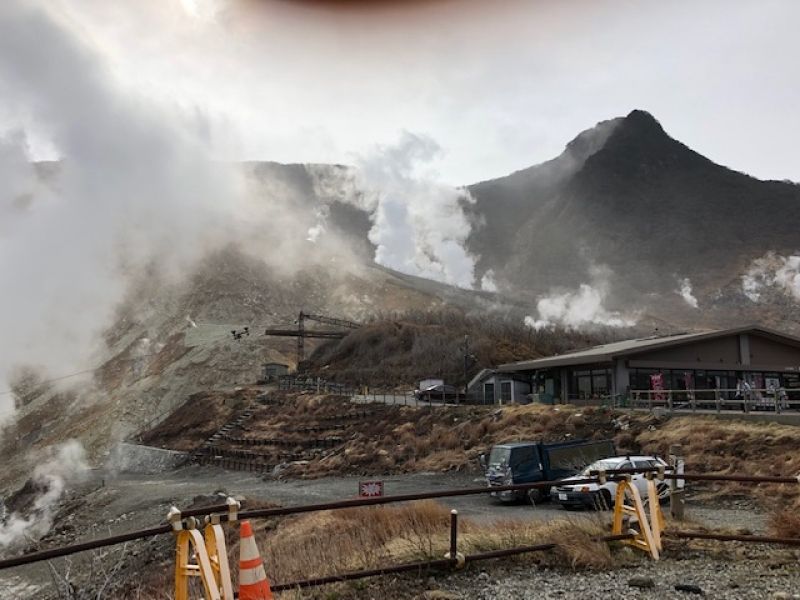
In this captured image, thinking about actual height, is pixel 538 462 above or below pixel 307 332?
below

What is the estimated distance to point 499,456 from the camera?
68.9 ft

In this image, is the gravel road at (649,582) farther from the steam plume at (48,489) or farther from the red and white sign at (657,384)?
the red and white sign at (657,384)

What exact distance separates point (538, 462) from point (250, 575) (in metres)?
16.3

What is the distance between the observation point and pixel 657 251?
136625mm

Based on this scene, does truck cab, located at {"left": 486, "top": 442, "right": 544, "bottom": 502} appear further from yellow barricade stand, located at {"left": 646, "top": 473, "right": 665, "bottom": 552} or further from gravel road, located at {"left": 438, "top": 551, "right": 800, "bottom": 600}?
gravel road, located at {"left": 438, "top": 551, "right": 800, "bottom": 600}

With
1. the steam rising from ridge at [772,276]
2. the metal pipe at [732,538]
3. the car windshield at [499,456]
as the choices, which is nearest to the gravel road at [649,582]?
the metal pipe at [732,538]

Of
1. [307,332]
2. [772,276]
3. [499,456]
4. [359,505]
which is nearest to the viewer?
[359,505]

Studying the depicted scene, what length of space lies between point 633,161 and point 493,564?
172m

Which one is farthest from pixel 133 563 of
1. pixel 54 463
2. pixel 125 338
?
pixel 125 338

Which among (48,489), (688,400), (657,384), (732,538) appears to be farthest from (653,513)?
(48,489)

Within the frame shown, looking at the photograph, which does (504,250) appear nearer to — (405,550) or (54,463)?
(54,463)

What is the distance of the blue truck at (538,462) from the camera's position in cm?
2023

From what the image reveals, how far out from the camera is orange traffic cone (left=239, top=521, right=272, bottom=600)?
5.41 metres

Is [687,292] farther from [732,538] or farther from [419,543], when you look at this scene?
[419,543]
